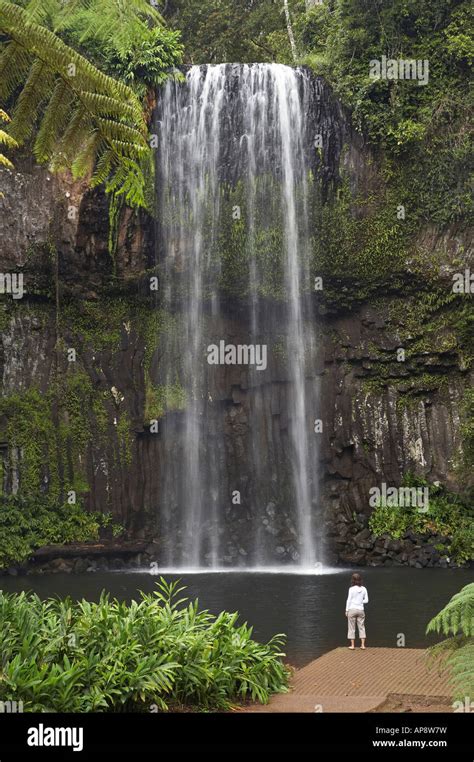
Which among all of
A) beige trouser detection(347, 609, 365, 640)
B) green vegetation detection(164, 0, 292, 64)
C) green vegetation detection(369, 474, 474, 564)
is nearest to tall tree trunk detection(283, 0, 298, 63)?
green vegetation detection(164, 0, 292, 64)

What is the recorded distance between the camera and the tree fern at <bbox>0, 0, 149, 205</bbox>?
822 cm

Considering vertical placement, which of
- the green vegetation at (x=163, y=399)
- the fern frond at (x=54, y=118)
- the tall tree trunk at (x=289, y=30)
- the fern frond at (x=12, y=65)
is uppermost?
the tall tree trunk at (x=289, y=30)

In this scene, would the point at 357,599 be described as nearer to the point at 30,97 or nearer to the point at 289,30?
the point at 30,97

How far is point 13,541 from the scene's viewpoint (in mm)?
21734

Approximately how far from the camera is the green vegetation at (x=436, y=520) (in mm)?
Answer: 22016

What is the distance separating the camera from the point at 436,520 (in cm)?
2280

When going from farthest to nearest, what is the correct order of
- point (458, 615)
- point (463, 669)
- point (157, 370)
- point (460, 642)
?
1. point (157, 370)
2. point (460, 642)
3. point (458, 615)
4. point (463, 669)

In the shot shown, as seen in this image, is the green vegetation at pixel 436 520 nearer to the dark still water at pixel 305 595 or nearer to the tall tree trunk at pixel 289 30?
the dark still water at pixel 305 595

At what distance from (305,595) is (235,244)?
1159 centimetres

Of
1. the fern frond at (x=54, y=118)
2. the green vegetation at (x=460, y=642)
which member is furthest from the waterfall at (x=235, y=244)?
the green vegetation at (x=460, y=642)

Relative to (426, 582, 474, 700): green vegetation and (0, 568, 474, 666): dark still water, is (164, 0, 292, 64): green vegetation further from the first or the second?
(426, 582, 474, 700): green vegetation

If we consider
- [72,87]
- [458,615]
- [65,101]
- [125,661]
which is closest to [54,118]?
[65,101]

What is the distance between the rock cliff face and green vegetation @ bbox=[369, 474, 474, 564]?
42 centimetres

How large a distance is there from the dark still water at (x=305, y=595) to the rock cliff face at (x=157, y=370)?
3.48 metres
